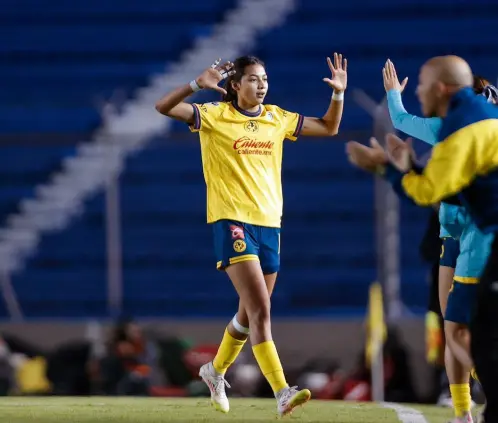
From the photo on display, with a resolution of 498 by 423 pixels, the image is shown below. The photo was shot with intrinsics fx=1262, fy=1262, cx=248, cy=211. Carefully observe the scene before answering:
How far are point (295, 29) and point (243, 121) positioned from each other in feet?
23.7

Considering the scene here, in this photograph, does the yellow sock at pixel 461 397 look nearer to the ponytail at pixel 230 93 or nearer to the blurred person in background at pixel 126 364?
the ponytail at pixel 230 93

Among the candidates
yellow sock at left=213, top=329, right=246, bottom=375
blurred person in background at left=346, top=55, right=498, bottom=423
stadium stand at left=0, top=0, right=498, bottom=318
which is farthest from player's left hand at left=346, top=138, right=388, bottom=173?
stadium stand at left=0, top=0, right=498, bottom=318

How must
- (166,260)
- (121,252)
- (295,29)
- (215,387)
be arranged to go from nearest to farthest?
(215,387) < (121,252) < (166,260) < (295,29)

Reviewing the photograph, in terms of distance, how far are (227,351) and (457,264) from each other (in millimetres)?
2082

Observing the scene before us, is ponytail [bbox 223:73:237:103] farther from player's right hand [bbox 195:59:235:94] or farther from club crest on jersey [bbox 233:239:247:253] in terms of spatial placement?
club crest on jersey [bbox 233:239:247:253]

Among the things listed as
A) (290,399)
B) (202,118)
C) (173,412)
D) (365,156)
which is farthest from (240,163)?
(365,156)

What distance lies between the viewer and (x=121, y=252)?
41.4 feet

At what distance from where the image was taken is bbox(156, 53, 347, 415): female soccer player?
23.9 feet

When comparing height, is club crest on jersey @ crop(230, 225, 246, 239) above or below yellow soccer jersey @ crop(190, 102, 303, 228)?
below

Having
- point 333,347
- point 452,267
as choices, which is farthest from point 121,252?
point 452,267

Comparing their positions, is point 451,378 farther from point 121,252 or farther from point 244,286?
point 121,252

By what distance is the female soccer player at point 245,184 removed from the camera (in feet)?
23.9

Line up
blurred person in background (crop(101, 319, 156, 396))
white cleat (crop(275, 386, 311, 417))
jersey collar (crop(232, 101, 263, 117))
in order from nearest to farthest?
white cleat (crop(275, 386, 311, 417)) → jersey collar (crop(232, 101, 263, 117)) → blurred person in background (crop(101, 319, 156, 396))

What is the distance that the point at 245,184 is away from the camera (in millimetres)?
7445
